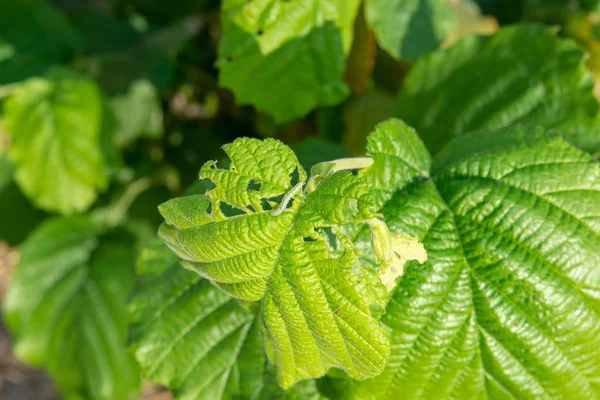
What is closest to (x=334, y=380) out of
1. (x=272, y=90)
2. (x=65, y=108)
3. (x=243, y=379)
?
(x=243, y=379)

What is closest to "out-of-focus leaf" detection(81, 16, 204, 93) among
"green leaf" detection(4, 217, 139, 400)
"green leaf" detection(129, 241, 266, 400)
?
"green leaf" detection(4, 217, 139, 400)

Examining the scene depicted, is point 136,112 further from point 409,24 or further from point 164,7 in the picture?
point 409,24

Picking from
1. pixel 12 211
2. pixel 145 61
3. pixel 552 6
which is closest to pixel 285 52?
pixel 145 61

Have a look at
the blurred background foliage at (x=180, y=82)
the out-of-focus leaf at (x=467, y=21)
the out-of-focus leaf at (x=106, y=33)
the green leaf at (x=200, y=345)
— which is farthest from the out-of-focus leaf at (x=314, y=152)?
the out-of-focus leaf at (x=467, y=21)

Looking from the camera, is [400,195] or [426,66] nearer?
[400,195]

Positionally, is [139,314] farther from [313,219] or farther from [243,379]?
[313,219]

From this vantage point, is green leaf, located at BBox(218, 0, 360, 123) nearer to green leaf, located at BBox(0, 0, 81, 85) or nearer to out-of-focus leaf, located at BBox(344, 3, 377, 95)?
out-of-focus leaf, located at BBox(344, 3, 377, 95)

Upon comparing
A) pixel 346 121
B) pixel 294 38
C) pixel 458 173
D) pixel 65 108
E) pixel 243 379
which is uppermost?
pixel 294 38
